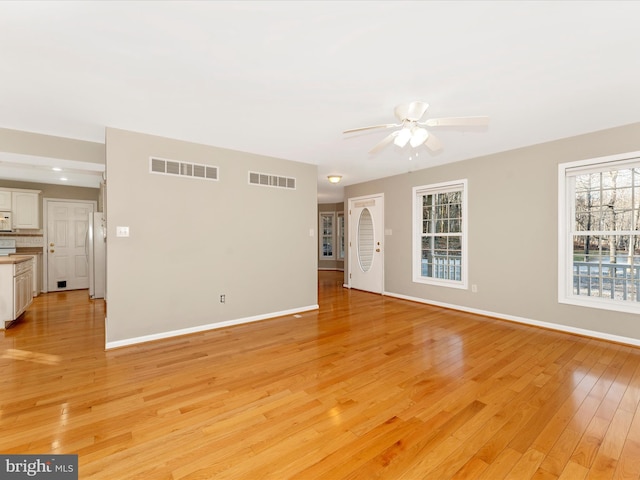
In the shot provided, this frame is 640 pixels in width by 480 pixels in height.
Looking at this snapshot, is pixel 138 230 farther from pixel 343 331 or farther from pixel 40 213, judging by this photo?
pixel 40 213

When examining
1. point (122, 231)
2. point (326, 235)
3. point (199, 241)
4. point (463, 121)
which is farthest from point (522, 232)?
point (326, 235)

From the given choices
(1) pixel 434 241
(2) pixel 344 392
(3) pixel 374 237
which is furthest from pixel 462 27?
(3) pixel 374 237

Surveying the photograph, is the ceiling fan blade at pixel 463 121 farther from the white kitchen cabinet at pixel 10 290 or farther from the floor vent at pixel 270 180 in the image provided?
the white kitchen cabinet at pixel 10 290

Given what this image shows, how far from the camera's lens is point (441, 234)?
5.37 m

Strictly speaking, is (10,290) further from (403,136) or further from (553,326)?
(553,326)

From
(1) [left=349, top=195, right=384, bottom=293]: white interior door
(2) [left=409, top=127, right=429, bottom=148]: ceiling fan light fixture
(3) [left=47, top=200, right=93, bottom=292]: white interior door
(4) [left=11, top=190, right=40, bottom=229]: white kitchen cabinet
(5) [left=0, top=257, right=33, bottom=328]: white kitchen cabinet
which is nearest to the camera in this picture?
(2) [left=409, top=127, right=429, bottom=148]: ceiling fan light fixture

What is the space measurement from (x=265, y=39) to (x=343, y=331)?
3341mm

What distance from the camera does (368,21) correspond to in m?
1.78

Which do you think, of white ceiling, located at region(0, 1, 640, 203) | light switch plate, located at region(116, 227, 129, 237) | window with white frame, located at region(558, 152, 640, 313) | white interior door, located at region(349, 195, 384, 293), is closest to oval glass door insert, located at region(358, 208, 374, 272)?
white interior door, located at region(349, 195, 384, 293)

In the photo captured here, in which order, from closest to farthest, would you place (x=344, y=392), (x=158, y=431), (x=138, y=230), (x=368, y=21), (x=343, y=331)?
(x=368, y=21) < (x=158, y=431) < (x=344, y=392) < (x=138, y=230) < (x=343, y=331)

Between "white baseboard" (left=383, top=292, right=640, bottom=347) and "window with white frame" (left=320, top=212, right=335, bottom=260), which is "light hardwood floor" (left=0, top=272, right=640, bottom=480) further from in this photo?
"window with white frame" (left=320, top=212, right=335, bottom=260)

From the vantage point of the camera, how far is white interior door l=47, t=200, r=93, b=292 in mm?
6555

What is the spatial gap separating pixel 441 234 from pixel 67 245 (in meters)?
8.13

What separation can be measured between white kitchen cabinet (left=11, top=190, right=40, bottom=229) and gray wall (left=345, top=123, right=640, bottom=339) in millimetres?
8052
